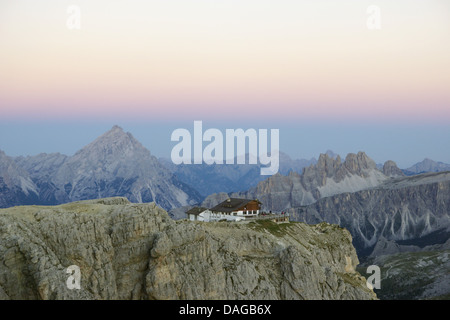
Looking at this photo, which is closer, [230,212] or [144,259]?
[144,259]

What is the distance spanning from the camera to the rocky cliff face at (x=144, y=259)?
231 feet

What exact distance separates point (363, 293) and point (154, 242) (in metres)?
48.2

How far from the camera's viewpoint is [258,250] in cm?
10544

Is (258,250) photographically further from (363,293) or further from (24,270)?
(24,270)

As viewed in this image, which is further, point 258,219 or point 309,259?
point 258,219

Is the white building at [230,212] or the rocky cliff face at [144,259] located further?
the white building at [230,212]

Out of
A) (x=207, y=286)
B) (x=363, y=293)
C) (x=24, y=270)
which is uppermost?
(x=24, y=270)

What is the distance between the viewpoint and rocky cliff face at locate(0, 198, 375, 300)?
70531 mm

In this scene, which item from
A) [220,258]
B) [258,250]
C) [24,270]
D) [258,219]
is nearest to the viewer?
[24,270]

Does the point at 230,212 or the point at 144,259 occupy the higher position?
the point at 230,212

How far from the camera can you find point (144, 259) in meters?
85.3

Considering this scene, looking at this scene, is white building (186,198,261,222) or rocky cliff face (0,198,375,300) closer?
rocky cliff face (0,198,375,300)

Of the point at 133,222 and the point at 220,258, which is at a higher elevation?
the point at 133,222
